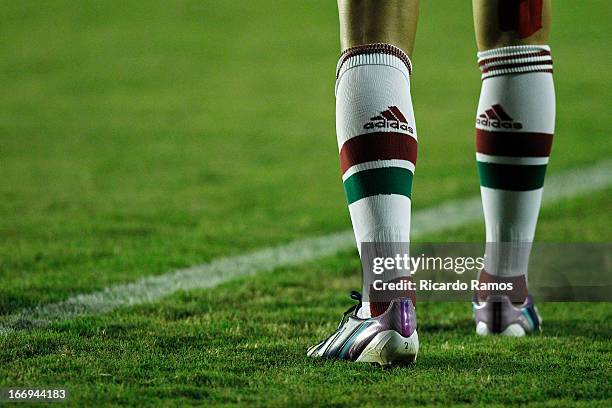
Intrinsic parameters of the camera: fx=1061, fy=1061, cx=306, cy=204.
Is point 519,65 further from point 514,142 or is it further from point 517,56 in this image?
point 514,142

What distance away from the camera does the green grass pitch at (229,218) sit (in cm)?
207

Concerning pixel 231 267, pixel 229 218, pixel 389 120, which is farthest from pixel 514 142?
pixel 229 218

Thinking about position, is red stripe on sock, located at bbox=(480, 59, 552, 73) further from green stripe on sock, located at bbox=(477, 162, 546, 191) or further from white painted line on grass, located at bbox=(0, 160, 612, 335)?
white painted line on grass, located at bbox=(0, 160, 612, 335)

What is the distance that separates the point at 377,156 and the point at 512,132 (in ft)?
2.10

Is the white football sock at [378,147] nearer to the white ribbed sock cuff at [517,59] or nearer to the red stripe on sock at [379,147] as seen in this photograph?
the red stripe on sock at [379,147]

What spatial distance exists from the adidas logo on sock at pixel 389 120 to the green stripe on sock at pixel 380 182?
92mm

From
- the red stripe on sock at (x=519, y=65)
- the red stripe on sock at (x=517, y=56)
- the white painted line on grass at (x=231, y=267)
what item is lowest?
the white painted line on grass at (x=231, y=267)

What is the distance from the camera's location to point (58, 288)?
312cm

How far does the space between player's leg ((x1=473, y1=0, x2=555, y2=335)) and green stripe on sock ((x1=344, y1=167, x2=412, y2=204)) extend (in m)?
0.57

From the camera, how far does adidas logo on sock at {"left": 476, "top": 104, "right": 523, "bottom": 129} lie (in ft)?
9.05

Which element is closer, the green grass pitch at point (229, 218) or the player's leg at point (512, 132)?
the green grass pitch at point (229, 218)

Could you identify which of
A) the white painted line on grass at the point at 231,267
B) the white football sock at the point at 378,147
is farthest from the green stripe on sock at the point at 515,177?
the white painted line on grass at the point at 231,267

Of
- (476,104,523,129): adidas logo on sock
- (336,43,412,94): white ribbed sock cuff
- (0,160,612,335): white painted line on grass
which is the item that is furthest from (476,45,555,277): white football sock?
(0,160,612,335): white painted line on grass

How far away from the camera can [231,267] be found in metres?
3.64
